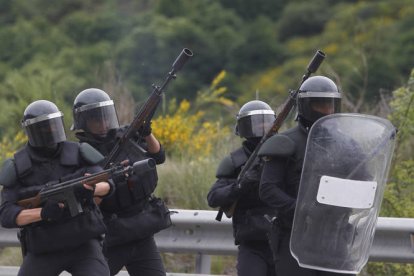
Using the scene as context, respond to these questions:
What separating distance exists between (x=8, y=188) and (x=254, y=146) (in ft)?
5.35

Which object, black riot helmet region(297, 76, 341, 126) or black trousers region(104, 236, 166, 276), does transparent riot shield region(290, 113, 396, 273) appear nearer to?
black riot helmet region(297, 76, 341, 126)

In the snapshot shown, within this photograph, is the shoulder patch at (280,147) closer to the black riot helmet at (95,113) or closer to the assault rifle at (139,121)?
the assault rifle at (139,121)

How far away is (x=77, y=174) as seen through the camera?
238 inches

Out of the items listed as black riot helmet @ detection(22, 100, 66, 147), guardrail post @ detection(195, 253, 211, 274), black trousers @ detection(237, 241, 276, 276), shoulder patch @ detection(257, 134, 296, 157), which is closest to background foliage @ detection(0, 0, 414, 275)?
guardrail post @ detection(195, 253, 211, 274)

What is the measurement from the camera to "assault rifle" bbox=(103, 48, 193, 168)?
6.65m

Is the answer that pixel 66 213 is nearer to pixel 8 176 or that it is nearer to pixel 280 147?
pixel 8 176

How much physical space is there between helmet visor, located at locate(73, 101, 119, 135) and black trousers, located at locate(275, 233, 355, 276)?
1496 millimetres

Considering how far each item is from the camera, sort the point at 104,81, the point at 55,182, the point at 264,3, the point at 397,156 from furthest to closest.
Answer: the point at 264,3, the point at 104,81, the point at 397,156, the point at 55,182

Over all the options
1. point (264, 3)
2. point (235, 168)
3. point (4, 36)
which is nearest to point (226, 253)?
point (235, 168)

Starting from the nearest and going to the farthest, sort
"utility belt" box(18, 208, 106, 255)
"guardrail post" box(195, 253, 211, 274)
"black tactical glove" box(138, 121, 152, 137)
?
"utility belt" box(18, 208, 106, 255) → "black tactical glove" box(138, 121, 152, 137) → "guardrail post" box(195, 253, 211, 274)

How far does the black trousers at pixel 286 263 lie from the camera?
5.71 meters

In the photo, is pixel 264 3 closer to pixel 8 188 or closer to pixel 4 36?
pixel 4 36

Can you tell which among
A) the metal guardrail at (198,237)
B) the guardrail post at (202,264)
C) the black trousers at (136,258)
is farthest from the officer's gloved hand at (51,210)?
the guardrail post at (202,264)

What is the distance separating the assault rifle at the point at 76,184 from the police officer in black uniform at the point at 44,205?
0.20 feet
